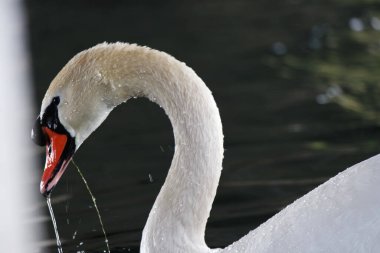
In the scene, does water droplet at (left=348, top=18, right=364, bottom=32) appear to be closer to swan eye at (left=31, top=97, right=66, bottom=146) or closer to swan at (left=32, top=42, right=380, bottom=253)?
swan at (left=32, top=42, right=380, bottom=253)

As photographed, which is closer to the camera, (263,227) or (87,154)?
(263,227)

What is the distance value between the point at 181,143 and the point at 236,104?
3.48 metres

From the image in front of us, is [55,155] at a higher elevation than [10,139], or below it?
below

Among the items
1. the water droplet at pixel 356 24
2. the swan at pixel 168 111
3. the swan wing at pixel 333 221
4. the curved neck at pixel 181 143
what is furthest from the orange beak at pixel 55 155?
the water droplet at pixel 356 24

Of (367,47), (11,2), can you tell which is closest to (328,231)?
(11,2)

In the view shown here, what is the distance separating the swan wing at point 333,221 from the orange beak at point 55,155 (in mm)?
979

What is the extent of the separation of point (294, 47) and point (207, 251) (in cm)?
535

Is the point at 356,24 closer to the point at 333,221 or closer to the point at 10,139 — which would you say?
the point at 333,221

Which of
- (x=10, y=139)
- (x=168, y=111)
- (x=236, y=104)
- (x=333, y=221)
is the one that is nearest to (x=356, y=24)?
(x=236, y=104)

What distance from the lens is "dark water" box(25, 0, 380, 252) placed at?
5926mm

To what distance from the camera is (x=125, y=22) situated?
10297 millimetres

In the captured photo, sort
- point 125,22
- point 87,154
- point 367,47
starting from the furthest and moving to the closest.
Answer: point 125,22
point 367,47
point 87,154

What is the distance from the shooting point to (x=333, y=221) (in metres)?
3.40

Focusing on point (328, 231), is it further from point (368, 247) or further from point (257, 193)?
point (257, 193)
